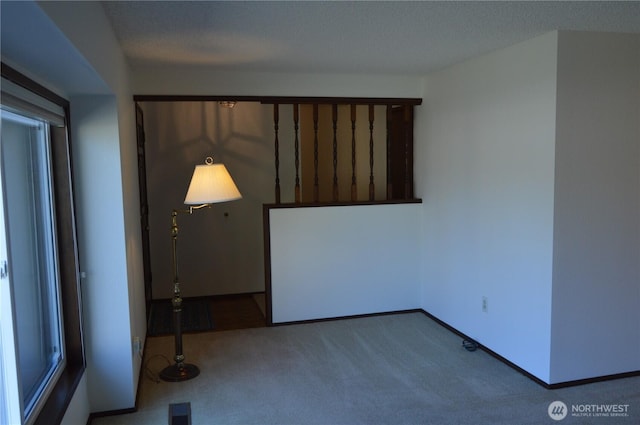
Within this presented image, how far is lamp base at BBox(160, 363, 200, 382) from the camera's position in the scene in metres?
3.34

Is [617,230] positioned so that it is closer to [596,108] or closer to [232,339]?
[596,108]

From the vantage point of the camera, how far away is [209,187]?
3158 mm

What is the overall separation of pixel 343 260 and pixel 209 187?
177 centimetres

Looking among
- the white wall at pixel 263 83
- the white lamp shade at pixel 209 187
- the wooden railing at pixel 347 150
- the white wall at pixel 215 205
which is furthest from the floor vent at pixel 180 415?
the white wall at pixel 215 205

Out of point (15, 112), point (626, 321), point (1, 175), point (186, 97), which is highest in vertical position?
point (186, 97)

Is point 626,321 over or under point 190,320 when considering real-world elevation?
over

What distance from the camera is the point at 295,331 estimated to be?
4285mm

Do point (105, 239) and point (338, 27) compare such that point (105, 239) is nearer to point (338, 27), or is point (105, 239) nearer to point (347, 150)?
point (338, 27)

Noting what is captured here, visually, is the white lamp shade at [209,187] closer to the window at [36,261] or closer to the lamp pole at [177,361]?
the lamp pole at [177,361]

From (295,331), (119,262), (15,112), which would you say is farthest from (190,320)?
(15,112)

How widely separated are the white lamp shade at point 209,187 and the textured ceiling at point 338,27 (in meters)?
0.83

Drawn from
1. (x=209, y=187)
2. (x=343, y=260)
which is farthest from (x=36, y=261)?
(x=343, y=260)

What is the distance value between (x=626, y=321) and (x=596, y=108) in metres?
1.39

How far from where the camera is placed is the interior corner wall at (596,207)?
118 inches
